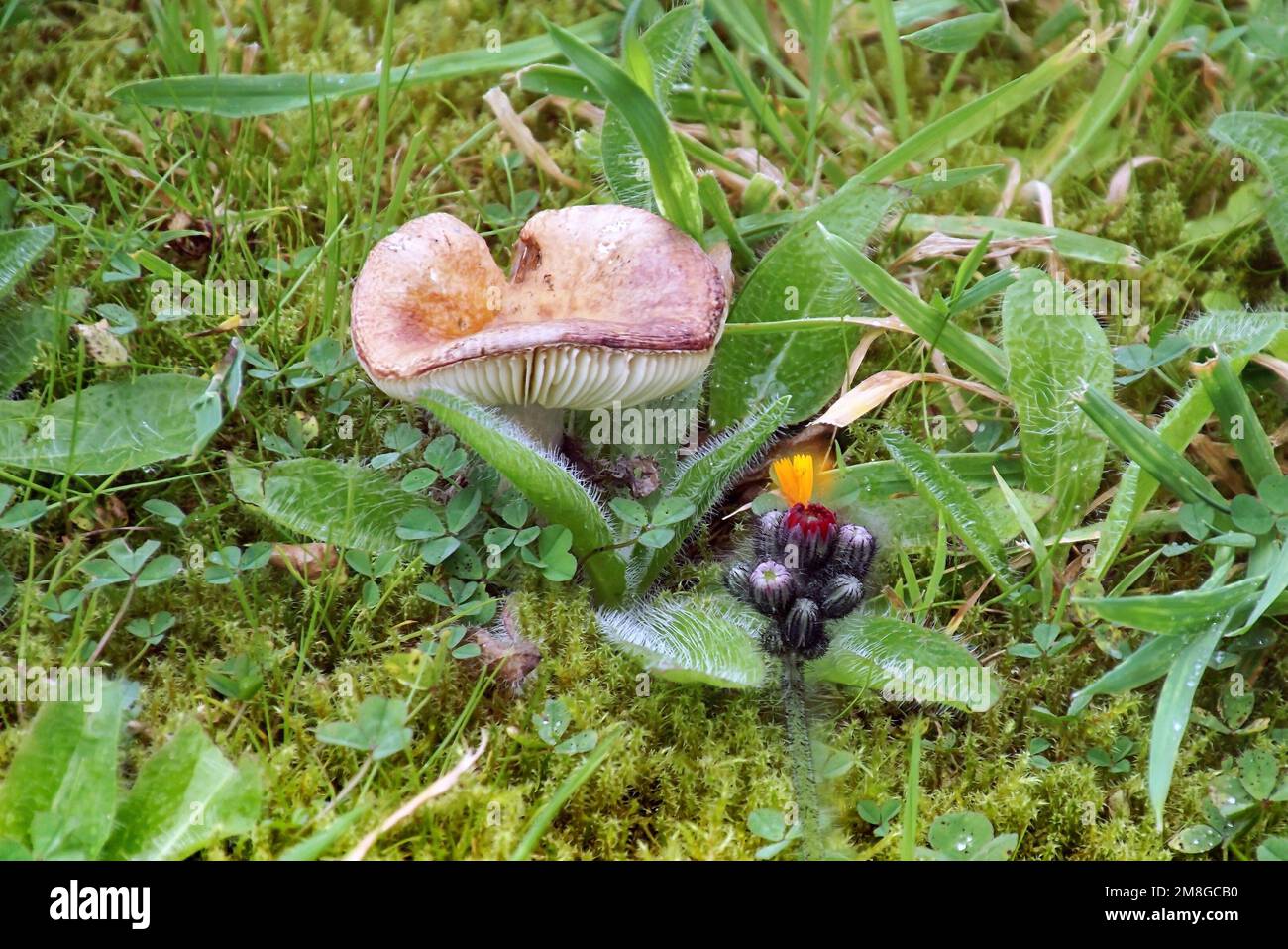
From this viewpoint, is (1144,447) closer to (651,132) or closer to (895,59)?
(651,132)

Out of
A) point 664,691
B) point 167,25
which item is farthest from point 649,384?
Answer: point 167,25

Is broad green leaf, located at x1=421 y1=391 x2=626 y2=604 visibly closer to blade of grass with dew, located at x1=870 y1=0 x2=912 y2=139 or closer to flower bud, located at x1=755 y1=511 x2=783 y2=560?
flower bud, located at x1=755 y1=511 x2=783 y2=560

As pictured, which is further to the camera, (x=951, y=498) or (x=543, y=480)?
(x=951, y=498)

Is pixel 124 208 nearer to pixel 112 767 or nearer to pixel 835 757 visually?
pixel 112 767

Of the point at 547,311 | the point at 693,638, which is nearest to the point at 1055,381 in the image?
the point at 693,638

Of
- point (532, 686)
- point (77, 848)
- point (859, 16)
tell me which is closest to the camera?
point (77, 848)

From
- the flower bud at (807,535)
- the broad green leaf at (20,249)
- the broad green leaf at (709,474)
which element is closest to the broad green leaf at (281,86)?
the broad green leaf at (20,249)
